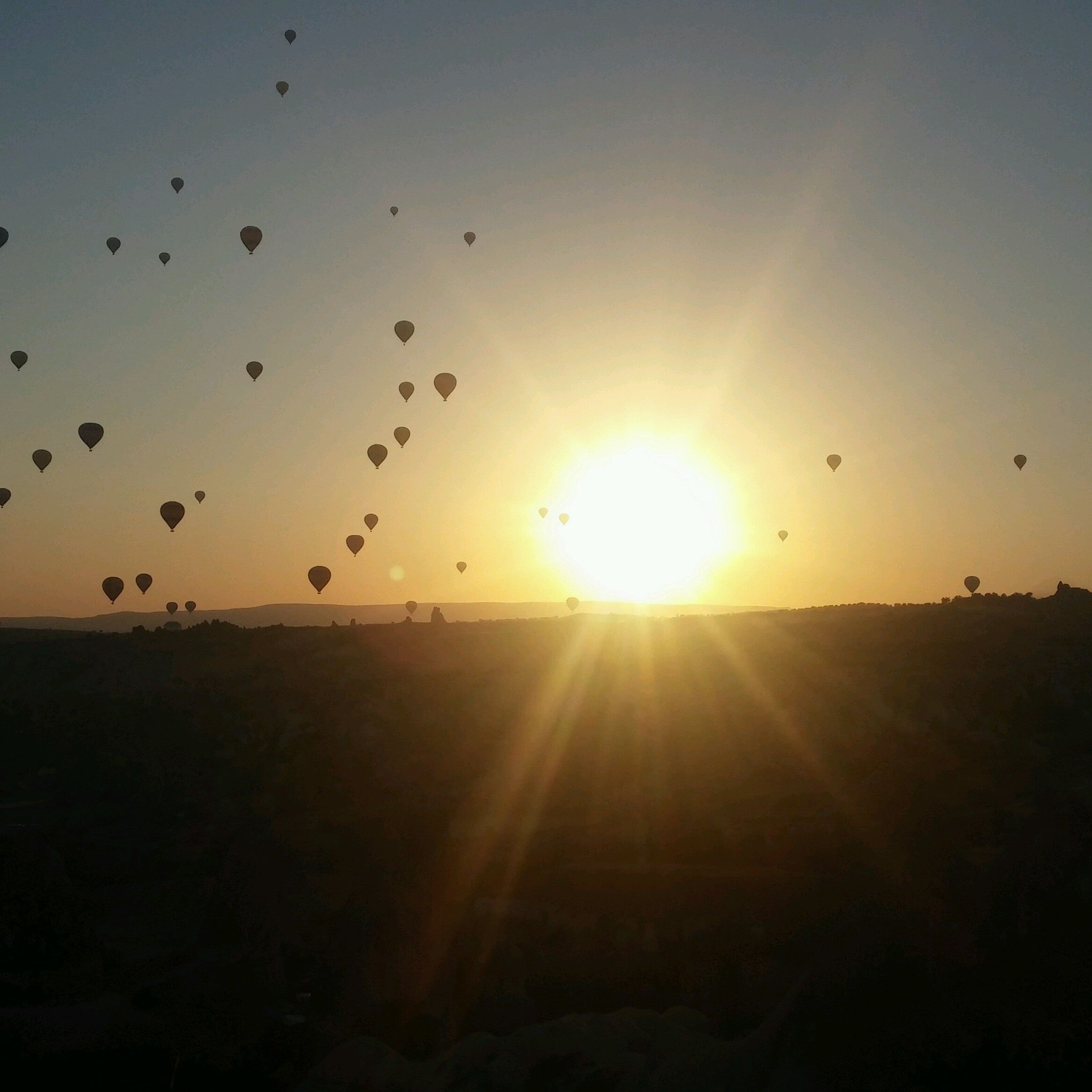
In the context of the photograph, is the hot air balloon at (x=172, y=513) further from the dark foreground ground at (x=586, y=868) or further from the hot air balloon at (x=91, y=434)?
the dark foreground ground at (x=586, y=868)

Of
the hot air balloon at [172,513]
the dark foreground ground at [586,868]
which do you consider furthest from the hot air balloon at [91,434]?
the dark foreground ground at [586,868]

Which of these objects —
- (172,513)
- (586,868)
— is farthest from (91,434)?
(586,868)

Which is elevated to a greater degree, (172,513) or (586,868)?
(172,513)

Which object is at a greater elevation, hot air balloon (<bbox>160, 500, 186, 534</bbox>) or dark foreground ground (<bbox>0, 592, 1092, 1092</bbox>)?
hot air balloon (<bbox>160, 500, 186, 534</bbox>)

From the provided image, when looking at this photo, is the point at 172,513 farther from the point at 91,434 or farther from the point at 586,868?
the point at 586,868

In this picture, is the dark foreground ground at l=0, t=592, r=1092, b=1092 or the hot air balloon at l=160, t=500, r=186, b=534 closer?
the dark foreground ground at l=0, t=592, r=1092, b=1092

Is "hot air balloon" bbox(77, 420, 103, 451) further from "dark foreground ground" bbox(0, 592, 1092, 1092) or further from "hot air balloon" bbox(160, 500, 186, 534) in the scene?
"dark foreground ground" bbox(0, 592, 1092, 1092)

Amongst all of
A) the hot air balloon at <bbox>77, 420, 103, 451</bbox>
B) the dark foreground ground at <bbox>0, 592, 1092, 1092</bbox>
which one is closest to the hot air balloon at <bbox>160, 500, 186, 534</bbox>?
the hot air balloon at <bbox>77, 420, 103, 451</bbox>

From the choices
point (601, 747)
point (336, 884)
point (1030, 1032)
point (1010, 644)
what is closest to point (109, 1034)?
point (336, 884)
